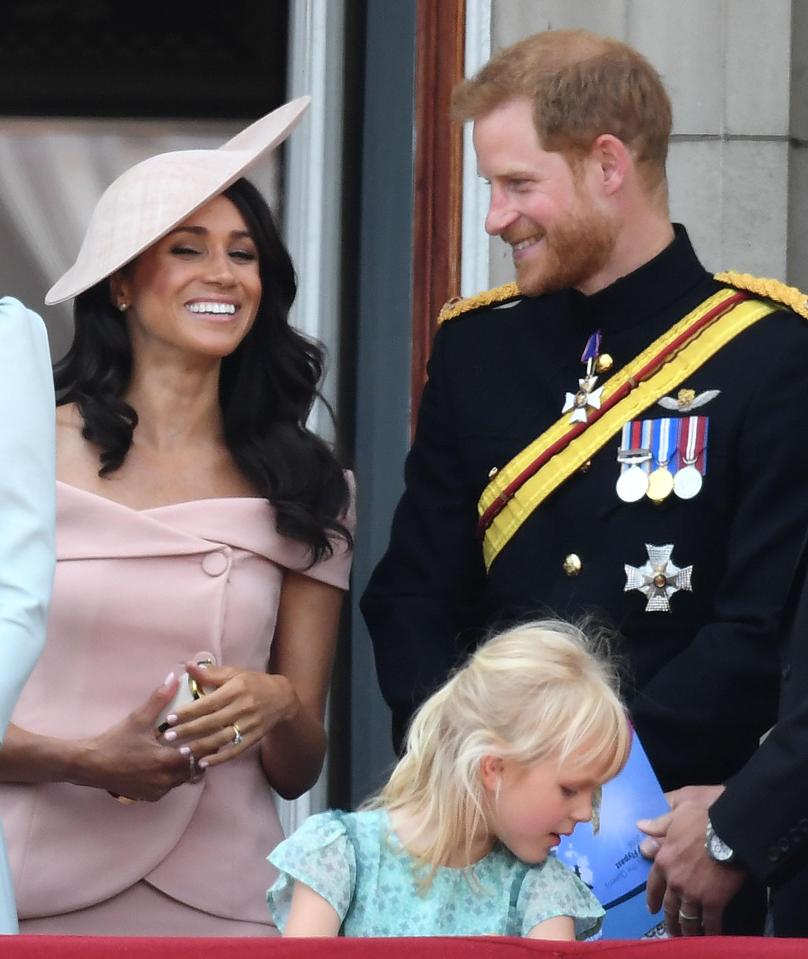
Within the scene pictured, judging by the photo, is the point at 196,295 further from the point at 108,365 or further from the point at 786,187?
the point at 786,187

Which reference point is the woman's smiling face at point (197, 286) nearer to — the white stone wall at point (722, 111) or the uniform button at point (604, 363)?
the uniform button at point (604, 363)

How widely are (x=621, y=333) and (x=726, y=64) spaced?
3.21 feet

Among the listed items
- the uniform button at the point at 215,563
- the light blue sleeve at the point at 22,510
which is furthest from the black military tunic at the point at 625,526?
the light blue sleeve at the point at 22,510

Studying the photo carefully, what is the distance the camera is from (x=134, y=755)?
121 inches

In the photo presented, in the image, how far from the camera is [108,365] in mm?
3477

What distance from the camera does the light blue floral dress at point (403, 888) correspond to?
2625mm

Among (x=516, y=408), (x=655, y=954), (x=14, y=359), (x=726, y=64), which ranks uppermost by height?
(x=726, y=64)

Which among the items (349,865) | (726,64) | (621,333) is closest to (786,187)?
(726,64)

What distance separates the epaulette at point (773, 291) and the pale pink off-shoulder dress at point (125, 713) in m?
0.85

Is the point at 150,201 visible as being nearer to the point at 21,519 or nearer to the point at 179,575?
the point at 179,575

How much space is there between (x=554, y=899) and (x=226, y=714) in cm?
66

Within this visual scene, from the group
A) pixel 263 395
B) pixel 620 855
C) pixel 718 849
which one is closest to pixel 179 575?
pixel 263 395

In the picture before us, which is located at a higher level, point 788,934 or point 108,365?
point 108,365

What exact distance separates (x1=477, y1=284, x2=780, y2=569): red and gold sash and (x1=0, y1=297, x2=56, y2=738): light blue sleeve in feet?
3.53
